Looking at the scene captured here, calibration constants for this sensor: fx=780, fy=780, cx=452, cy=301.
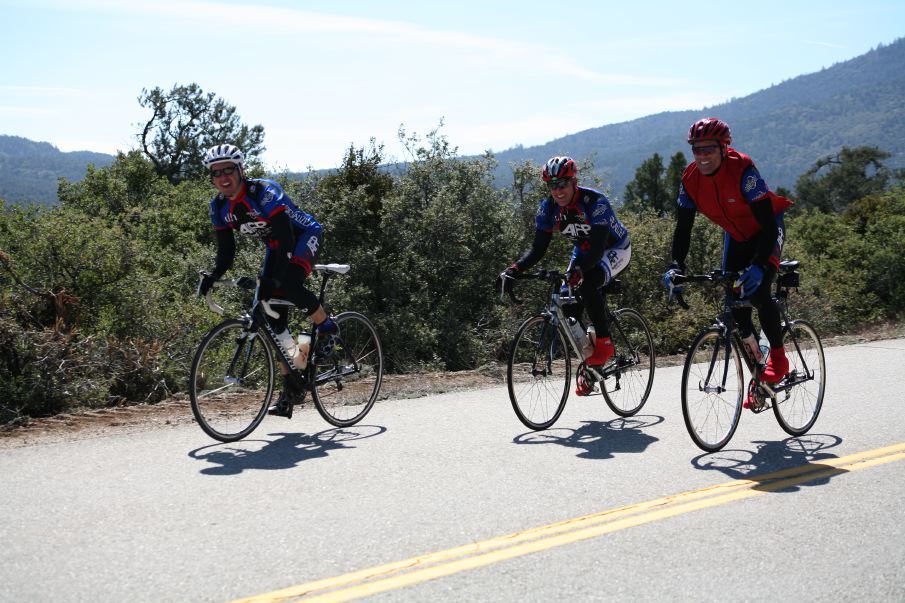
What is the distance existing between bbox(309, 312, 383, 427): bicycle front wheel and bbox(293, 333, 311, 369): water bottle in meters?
0.09

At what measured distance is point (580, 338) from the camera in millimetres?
6852

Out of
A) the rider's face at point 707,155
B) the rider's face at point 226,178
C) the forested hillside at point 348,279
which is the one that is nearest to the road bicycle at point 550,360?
the rider's face at point 707,155

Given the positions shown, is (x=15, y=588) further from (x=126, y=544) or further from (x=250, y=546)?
(x=250, y=546)

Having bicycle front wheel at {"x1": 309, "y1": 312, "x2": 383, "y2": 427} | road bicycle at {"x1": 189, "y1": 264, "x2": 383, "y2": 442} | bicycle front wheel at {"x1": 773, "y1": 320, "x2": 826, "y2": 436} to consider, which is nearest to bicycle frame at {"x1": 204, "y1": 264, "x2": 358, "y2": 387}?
road bicycle at {"x1": 189, "y1": 264, "x2": 383, "y2": 442}

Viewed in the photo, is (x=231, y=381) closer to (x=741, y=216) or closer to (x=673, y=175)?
(x=741, y=216)

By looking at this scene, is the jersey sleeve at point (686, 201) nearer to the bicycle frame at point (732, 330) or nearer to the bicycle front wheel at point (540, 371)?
the bicycle frame at point (732, 330)

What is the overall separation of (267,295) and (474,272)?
36.5 ft

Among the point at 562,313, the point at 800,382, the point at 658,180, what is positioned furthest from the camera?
the point at 658,180

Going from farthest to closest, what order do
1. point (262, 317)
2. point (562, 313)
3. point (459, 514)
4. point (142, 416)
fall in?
point (142, 416), point (562, 313), point (262, 317), point (459, 514)

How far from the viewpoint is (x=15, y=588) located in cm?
354

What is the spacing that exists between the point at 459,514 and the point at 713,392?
8.02 ft

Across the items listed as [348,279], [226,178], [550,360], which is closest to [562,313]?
[550,360]

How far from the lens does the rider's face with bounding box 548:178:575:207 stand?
677 cm

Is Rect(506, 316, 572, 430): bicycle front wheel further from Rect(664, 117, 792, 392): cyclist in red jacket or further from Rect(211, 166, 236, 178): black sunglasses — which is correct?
Rect(211, 166, 236, 178): black sunglasses
